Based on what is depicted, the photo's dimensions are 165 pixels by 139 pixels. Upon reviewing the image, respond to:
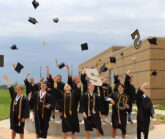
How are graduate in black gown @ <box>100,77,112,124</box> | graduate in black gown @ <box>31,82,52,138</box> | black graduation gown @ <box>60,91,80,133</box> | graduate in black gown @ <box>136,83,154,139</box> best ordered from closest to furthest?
graduate in black gown @ <box>31,82,52,138</box> → graduate in black gown @ <box>136,83,154,139</box> → black graduation gown @ <box>60,91,80,133</box> → graduate in black gown @ <box>100,77,112,124</box>

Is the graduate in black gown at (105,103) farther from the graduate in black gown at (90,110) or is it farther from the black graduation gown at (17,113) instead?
the black graduation gown at (17,113)

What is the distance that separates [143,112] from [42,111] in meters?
2.83

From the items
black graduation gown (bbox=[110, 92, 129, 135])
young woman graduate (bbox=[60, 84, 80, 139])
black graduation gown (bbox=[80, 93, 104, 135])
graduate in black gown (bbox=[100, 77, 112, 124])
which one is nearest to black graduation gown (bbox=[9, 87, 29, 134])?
young woman graduate (bbox=[60, 84, 80, 139])

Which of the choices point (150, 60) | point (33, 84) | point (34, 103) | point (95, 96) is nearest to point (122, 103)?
point (95, 96)

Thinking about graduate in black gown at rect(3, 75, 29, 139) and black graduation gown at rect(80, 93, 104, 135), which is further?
black graduation gown at rect(80, 93, 104, 135)

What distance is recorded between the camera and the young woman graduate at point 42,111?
974 cm

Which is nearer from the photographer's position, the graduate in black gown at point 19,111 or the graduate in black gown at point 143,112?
the graduate in black gown at point 19,111

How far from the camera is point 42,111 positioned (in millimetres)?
9758

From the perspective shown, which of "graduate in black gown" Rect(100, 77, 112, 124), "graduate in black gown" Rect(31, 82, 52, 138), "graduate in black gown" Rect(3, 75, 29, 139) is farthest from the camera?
"graduate in black gown" Rect(100, 77, 112, 124)

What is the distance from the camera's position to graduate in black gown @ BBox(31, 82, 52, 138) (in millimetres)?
9742

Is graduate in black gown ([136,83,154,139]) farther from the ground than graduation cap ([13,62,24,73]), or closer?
closer

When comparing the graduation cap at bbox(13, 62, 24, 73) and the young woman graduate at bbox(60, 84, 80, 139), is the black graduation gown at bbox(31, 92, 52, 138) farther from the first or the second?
the graduation cap at bbox(13, 62, 24, 73)

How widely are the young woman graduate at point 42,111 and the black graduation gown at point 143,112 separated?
252 cm

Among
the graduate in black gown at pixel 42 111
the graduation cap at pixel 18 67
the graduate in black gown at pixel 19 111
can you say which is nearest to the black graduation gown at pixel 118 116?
the graduate in black gown at pixel 42 111
